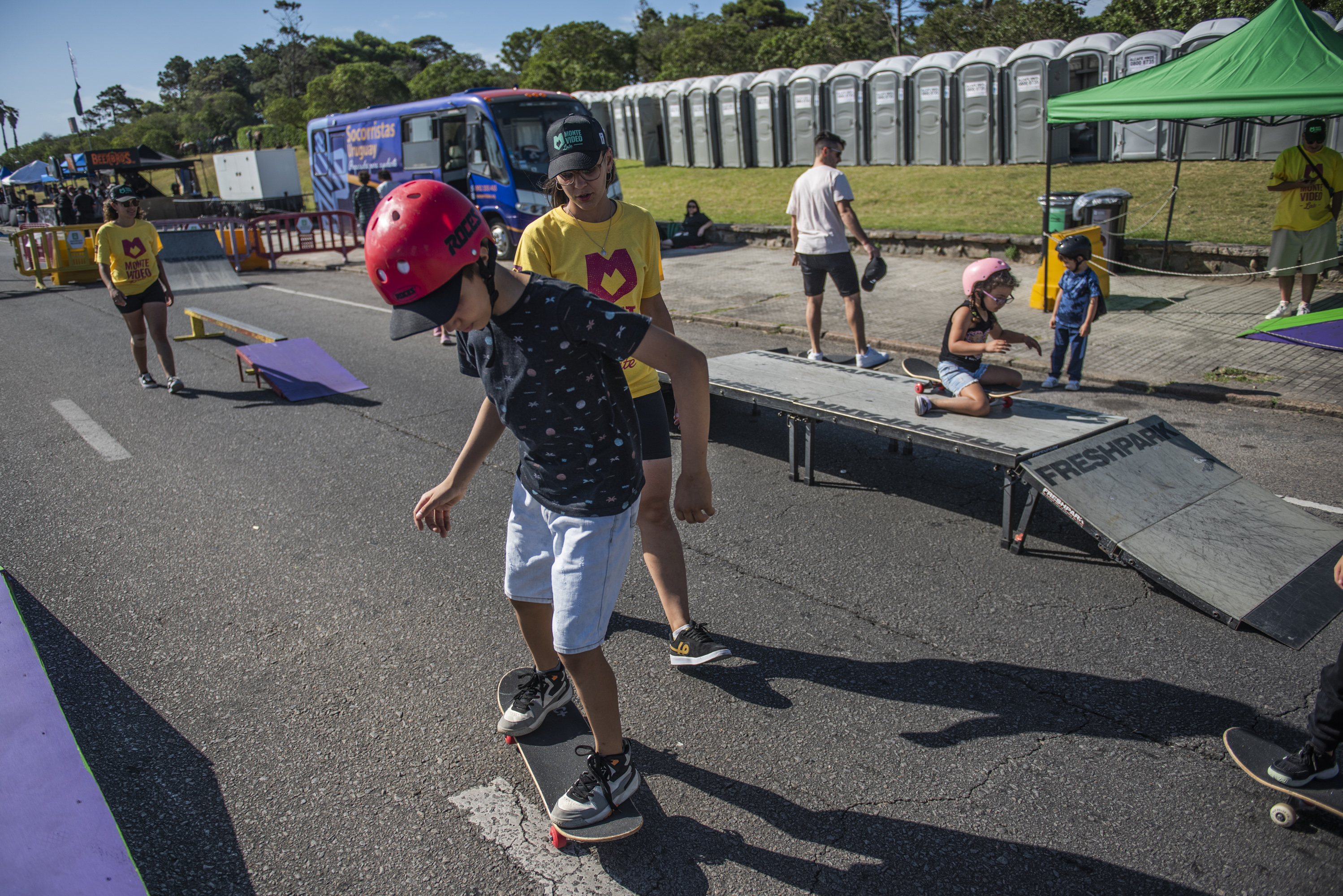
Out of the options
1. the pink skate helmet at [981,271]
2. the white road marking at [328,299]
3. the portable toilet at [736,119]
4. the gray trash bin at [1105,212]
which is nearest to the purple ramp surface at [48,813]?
the pink skate helmet at [981,271]

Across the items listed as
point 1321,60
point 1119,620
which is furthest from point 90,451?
point 1321,60

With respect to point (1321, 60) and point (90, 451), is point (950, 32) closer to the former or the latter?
point (1321, 60)

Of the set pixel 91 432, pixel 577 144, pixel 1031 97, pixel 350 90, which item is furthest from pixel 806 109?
pixel 350 90

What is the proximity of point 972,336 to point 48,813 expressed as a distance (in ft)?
17.1

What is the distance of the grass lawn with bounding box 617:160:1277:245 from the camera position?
14.5 m

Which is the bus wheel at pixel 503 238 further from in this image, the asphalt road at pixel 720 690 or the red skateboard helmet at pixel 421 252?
the red skateboard helmet at pixel 421 252

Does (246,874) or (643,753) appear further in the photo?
(643,753)

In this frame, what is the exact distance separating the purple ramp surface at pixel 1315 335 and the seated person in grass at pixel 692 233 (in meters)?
15.6

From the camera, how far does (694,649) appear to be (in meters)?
3.62

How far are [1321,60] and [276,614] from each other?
35.7 feet

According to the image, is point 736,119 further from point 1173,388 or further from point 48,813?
point 48,813

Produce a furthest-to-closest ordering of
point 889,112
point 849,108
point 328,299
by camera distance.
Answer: point 849,108
point 889,112
point 328,299

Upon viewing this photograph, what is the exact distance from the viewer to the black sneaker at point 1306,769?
265 centimetres

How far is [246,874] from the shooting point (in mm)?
2666
